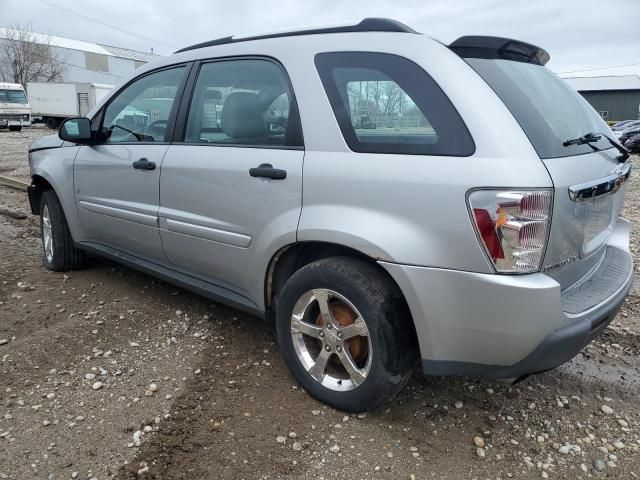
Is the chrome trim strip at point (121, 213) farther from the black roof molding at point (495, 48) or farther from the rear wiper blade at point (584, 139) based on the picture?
the rear wiper blade at point (584, 139)

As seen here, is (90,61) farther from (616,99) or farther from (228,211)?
(228,211)

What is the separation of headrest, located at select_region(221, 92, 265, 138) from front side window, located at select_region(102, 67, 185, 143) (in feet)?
1.71

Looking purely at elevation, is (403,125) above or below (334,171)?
above

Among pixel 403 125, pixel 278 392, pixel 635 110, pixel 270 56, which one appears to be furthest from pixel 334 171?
pixel 635 110

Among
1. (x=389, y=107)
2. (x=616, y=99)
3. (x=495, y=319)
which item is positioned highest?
(x=616, y=99)

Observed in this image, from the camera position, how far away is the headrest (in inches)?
111

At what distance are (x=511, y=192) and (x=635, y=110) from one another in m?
65.0

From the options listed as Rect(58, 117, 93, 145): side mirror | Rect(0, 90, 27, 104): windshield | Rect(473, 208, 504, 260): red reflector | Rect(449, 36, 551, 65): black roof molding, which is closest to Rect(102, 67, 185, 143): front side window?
Rect(58, 117, 93, 145): side mirror

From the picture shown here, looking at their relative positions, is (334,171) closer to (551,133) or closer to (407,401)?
(551,133)

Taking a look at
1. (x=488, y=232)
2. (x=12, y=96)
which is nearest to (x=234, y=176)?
(x=488, y=232)

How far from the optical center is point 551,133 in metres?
2.17

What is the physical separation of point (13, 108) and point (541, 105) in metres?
30.6

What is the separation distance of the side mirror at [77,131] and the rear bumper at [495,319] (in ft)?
8.57

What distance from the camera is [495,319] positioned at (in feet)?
6.66
